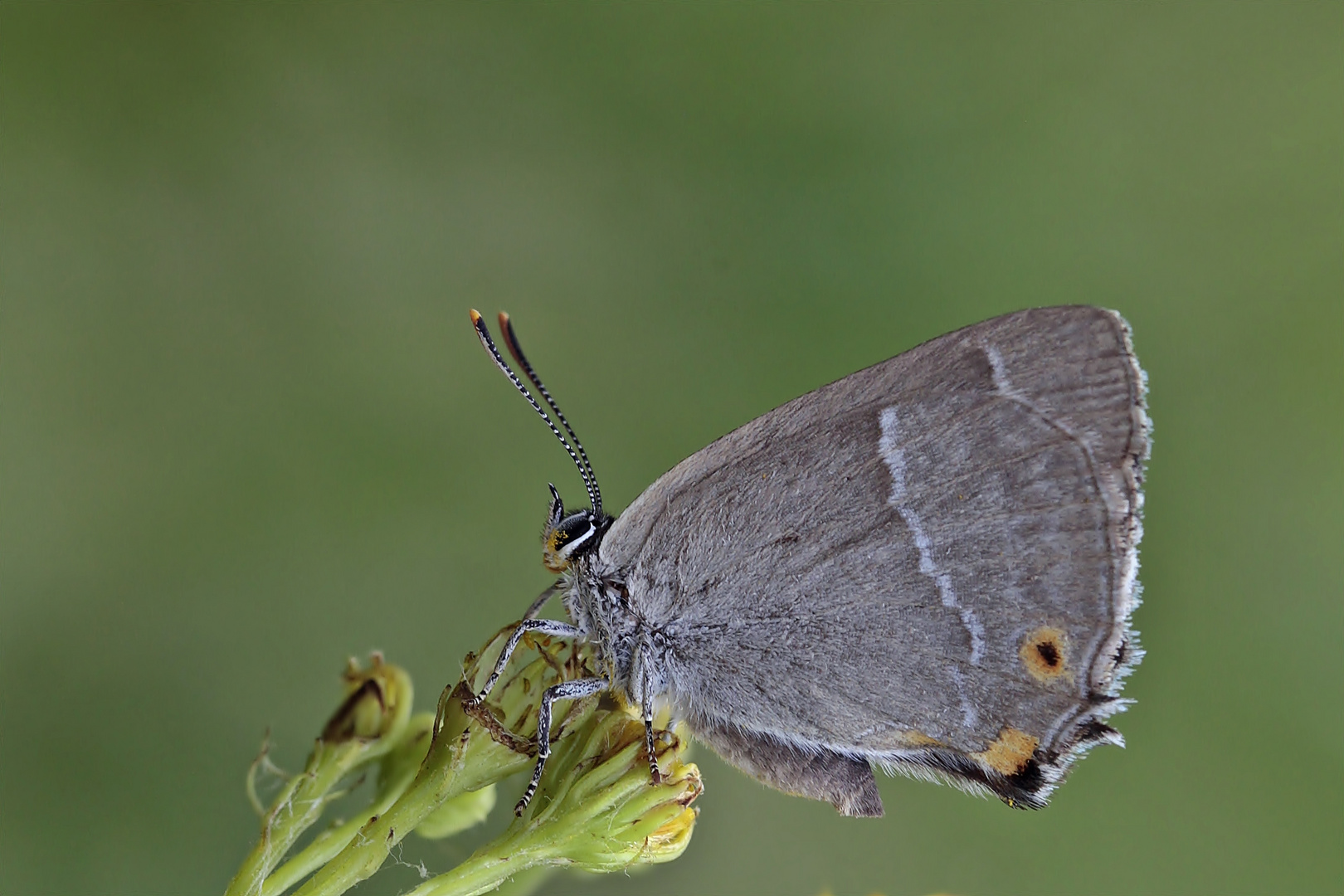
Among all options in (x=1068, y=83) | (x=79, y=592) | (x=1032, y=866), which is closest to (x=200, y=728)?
(x=79, y=592)

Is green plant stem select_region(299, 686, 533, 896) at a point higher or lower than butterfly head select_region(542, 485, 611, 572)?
lower

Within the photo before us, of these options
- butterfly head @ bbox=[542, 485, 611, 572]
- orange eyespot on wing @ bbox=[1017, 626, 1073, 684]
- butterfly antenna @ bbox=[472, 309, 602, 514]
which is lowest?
orange eyespot on wing @ bbox=[1017, 626, 1073, 684]

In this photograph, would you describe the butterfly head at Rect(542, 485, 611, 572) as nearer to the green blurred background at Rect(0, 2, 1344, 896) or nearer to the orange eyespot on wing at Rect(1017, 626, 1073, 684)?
the orange eyespot on wing at Rect(1017, 626, 1073, 684)

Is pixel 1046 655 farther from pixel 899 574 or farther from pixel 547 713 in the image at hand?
pixel 547 713

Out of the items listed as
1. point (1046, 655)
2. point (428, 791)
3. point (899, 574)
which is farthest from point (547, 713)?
point (1046, 655)

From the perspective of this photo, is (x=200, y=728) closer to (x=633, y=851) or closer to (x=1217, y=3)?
(x=633, y=851)

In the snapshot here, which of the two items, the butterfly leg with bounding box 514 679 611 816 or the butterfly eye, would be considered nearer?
the butterfly leg with bounding box 514 679 611 816

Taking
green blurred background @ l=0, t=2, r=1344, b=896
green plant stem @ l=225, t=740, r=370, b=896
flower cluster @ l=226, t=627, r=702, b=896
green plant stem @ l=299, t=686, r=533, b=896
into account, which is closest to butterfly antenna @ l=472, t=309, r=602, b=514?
flower cluster @ l=226, t=627, r=702, b=896

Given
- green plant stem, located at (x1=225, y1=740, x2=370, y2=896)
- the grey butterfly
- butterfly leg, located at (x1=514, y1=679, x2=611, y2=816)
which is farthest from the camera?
the grey butterfly
